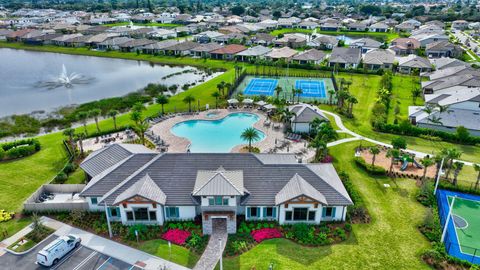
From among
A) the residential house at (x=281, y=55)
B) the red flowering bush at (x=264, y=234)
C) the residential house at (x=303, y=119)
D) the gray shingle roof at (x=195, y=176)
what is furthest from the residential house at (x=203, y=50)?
the red flowering bush at (x=264, y=234)

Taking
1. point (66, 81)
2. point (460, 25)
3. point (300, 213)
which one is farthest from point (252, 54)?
point (460, 25)

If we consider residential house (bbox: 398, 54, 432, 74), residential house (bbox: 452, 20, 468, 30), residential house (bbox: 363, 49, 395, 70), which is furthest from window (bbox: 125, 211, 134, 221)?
residential house (bbox: 452, 20, 468, 30)

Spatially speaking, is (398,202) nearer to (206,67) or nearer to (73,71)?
(206,67)

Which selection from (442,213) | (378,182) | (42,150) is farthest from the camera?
(42,150)

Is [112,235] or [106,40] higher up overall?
[106,40]

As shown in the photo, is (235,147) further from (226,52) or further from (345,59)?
(226,52)

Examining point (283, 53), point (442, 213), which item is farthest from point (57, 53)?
point (442, 213)

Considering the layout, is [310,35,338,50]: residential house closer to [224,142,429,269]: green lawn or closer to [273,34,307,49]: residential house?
[273,34,307,49]: residential house
